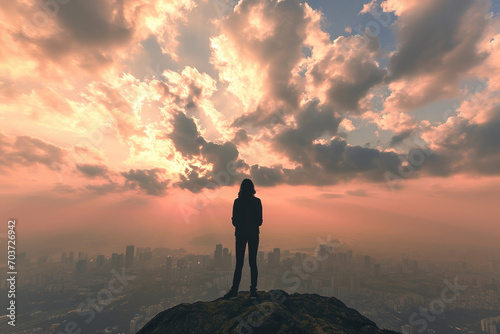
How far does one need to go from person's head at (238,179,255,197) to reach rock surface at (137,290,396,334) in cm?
395

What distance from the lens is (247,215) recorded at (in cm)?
848

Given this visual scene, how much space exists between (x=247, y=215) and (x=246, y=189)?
3.66ft

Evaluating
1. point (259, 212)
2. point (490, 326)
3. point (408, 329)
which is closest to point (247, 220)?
point (259, 212)

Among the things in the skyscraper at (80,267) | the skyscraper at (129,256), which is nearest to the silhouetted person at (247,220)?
the skyscraper at (129,256)

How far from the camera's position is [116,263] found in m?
96.9

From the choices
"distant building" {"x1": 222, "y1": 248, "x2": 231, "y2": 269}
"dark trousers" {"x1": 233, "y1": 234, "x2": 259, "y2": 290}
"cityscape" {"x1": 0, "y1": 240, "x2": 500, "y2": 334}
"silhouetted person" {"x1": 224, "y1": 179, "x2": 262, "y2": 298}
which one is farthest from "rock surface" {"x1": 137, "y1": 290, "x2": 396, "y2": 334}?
"distant building" {"x1": 222, "y1": 248, "x2": 231, "y2": 269}

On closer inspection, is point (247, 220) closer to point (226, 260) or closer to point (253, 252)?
point (253, 252)

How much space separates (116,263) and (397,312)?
116693 millimetres

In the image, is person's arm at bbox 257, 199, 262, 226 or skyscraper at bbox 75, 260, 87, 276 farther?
skyscraper at bbox 75, 260, 87, 276

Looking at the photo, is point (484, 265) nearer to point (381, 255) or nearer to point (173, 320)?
point (381, 255)

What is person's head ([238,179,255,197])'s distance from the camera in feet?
27.9

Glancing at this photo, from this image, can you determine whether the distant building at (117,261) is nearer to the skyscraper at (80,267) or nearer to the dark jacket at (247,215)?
the skyscraper at (80,267)

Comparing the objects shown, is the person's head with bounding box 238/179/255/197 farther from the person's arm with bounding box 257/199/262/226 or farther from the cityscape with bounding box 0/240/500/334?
the cityscape with bounding box 0/240/500/334

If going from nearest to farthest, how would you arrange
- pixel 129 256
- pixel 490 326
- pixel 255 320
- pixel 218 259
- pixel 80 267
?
pixel 255 320
pixel 490 326
pixel 218 259
pixel 80 267
pixel 129 256
